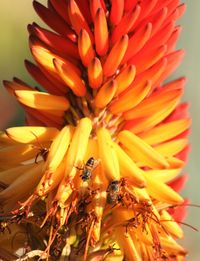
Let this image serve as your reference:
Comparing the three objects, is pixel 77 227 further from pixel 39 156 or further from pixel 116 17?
pixel 116 17

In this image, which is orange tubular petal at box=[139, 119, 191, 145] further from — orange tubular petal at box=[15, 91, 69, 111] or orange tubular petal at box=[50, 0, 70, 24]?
orange tubular petal at box=[50, 0, 70, 24]

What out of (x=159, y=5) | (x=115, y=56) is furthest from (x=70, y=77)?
(x=159, y=5)

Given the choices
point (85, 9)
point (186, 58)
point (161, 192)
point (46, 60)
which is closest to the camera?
point (161, 192)

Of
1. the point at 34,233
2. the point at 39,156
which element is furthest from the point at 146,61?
the point at 34,233

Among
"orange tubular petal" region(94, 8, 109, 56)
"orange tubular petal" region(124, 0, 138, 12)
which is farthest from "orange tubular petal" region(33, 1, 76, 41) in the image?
"orange tubular petal" region(124, 0, 138, 12)

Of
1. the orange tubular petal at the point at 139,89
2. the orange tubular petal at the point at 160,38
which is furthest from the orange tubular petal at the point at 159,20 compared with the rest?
the orange tubular petal at the point at 139,89

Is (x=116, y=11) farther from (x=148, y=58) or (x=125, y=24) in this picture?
(x=148, y=58)
